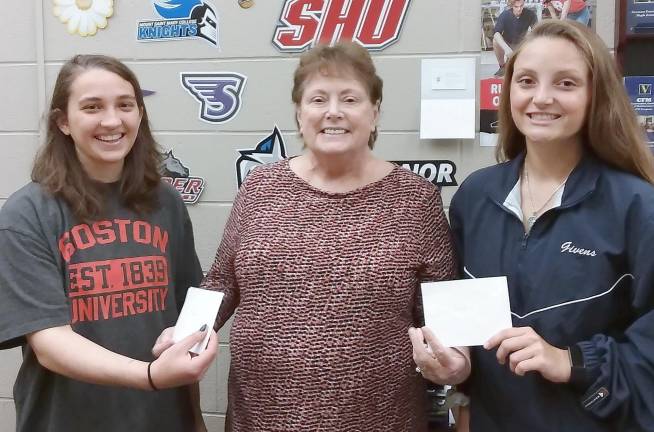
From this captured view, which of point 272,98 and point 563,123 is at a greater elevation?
point 272,98

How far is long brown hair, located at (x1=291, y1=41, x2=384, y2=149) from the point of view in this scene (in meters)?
1.73

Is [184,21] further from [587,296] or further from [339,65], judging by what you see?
[587,296]

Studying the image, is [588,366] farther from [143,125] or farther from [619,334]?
[143,125]

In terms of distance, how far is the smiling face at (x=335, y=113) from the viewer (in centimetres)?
171

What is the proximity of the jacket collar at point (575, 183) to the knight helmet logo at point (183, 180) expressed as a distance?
5.25 feet

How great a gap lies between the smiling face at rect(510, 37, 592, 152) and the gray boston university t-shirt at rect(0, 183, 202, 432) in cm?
108

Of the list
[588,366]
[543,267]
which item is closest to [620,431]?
[588,366]

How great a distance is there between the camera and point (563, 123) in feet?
4.79

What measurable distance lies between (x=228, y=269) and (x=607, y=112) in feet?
3.65

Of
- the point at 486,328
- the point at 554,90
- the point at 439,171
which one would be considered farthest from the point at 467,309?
the point at 439,171

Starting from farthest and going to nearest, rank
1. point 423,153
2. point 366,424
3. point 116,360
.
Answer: point 423,153 → point 366,424 → point 116,360

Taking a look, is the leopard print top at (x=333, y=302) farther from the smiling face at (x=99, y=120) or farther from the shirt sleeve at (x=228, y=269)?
the smiling face at (x=99, y=120)

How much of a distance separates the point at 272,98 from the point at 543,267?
5.36 ft

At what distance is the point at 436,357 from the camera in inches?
59.3
